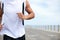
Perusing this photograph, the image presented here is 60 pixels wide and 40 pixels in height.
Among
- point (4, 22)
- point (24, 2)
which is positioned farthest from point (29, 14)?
point (4, 22)

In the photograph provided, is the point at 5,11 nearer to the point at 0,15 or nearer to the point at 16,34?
the point at 0,15

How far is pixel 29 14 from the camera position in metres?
1.75

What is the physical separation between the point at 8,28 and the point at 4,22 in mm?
60

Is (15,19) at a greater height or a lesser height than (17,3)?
lesser

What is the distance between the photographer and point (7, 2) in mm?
1730

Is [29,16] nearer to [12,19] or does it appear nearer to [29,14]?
[29,14]

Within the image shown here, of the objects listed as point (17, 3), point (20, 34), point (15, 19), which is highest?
point (17, 3)

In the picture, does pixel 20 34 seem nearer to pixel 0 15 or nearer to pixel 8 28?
pixel 8 28

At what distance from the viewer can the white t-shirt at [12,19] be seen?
1706 mm

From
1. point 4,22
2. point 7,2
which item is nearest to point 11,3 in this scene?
point 7,2

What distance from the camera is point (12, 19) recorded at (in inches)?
67.6

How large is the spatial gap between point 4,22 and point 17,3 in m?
0.19

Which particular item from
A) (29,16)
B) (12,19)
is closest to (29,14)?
(29,16)

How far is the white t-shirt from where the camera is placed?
5.60ft
